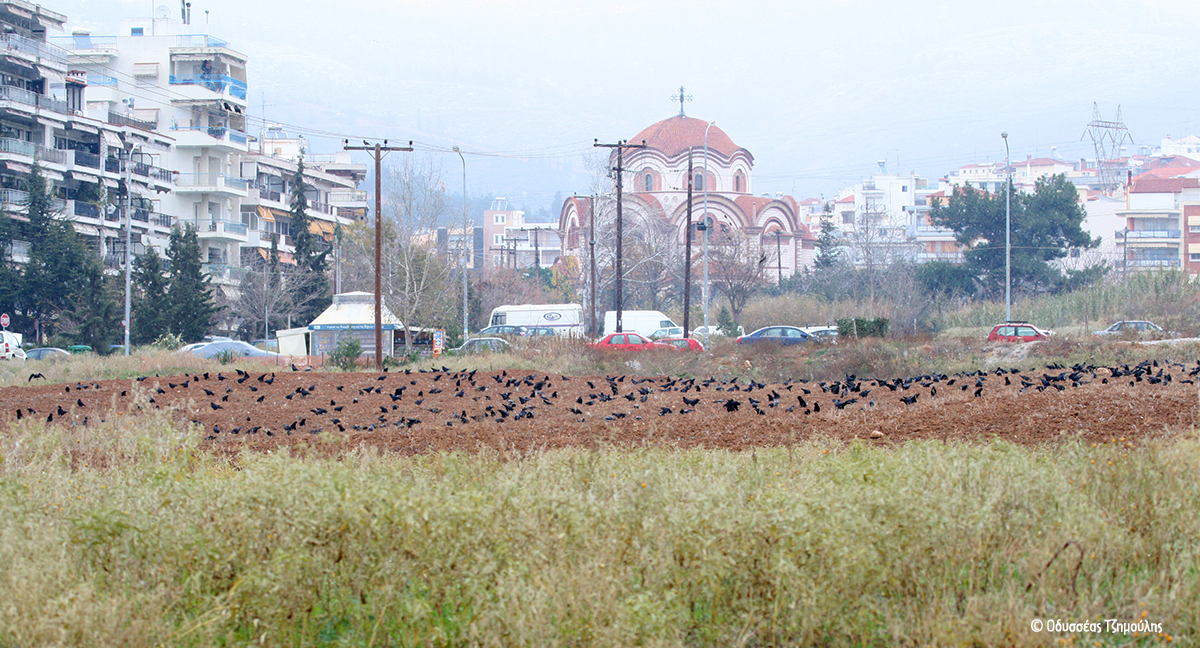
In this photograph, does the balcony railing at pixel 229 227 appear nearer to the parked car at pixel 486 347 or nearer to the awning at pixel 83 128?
the awning at pixel 83 128

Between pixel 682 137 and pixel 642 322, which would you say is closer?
pixel 642 322

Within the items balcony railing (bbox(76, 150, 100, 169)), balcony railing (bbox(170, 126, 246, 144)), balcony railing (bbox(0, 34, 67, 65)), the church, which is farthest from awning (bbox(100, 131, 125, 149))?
the church

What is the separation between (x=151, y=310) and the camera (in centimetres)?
4516

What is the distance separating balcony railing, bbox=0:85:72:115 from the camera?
49344mm

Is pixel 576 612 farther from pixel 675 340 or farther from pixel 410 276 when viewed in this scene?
pixel 410 276

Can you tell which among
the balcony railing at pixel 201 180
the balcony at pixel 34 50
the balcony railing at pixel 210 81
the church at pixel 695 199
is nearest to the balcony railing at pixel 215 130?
the balcony railing at pixel 210 81

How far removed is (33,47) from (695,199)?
3799 centimetres

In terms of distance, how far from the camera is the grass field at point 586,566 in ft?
17.3

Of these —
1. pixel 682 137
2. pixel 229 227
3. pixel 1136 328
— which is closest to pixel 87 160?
pixel 229 227

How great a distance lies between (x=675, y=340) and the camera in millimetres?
35469

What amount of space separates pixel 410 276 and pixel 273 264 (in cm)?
1588

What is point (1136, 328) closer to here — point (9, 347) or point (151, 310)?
point (9, 347)

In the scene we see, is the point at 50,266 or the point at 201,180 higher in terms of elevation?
the point at 201,180

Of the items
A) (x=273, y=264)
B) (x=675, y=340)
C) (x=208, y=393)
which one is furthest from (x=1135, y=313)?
(x=273, y=264)
